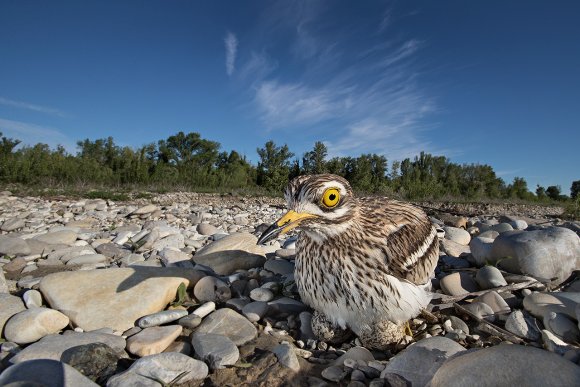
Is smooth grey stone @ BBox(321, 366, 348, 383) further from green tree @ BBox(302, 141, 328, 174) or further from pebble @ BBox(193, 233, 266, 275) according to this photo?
green tree @ BBox(302, 141, 328, 174)

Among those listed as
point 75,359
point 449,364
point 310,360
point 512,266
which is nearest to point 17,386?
point 75,359

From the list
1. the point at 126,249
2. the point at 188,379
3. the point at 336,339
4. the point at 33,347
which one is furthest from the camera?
the point at 126,249

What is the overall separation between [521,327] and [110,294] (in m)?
3.77

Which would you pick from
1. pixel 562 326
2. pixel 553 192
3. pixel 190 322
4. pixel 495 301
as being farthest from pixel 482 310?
pixel 553 192

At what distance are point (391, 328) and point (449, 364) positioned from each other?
90 centimetres

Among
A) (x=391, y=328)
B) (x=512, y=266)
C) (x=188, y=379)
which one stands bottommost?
(x=188, y=379)

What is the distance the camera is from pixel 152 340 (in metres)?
2.63

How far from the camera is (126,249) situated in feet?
18.4

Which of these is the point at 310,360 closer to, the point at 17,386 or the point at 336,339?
the point at 336,339

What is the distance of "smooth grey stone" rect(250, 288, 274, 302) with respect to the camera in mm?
3484

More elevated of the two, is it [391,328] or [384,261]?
[384,261]

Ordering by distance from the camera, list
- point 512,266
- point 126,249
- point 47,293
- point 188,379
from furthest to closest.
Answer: point 126,249, point 512,266, point 47,293, point 188,379

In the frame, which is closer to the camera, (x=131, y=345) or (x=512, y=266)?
(x=131, y=345)

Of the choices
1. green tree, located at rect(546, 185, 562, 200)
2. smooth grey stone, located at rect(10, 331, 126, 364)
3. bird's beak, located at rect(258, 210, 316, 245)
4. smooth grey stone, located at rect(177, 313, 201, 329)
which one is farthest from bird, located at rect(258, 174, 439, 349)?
green tree, located at rect(546, 185, 562, 200)
